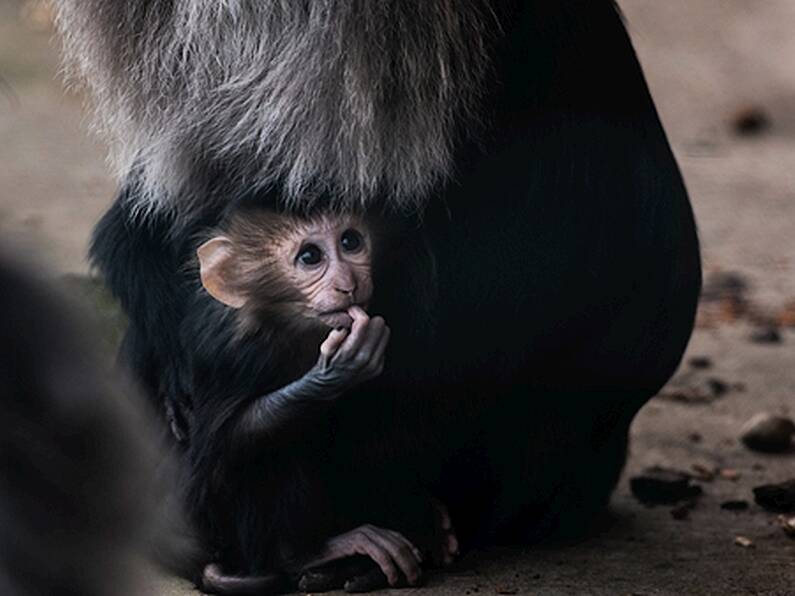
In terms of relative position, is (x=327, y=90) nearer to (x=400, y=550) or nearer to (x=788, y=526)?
(x=400, y=550)

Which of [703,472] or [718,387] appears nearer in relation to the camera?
[703,472]

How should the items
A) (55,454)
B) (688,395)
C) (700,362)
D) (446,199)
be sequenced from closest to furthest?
(55,454) < (446,199) < (688,395) < (700,362)

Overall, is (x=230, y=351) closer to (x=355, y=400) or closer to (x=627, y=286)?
(x=355, y=400)

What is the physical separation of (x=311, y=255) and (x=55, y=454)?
1369 mm

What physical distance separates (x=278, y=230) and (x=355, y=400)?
0.35m

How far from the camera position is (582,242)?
146 inches

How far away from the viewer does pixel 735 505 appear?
167 inches

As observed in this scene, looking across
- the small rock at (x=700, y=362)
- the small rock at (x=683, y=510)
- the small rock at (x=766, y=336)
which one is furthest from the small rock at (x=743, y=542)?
the small rock at (x=766, y=336)

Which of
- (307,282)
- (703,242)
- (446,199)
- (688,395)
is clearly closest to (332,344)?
(307,282)

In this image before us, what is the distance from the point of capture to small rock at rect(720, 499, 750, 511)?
4.24 metres

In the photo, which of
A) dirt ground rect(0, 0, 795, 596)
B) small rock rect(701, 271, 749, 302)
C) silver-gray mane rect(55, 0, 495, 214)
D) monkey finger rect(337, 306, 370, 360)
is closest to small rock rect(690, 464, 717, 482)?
dirt ground rect(0, 0, 795, 596)

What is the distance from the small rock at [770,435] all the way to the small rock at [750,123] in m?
4.01

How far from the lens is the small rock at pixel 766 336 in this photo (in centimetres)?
561

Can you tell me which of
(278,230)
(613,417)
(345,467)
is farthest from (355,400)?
(613,417)
